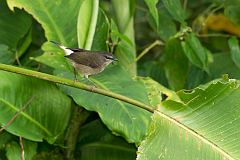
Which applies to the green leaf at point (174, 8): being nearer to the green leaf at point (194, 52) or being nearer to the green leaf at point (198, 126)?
the green leaf at point (194, 52)

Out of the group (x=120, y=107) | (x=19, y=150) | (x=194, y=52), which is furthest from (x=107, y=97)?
(x=194, y=52)

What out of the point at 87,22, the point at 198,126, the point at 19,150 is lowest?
the point at 19,150

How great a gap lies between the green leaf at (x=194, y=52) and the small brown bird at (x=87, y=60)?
46 cm

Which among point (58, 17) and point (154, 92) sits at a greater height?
point (58, 17)

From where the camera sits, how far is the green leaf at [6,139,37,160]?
2348 mm

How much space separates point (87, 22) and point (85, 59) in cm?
17

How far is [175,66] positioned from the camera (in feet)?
9.57

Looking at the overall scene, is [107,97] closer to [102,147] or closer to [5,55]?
[102,147]

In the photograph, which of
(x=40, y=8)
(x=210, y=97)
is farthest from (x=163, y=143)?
(x=40, y=8)

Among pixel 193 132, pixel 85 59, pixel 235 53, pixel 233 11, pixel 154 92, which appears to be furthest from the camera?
pixel 233 11

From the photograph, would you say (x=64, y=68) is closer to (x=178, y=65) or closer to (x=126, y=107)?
(x=126, y=107)

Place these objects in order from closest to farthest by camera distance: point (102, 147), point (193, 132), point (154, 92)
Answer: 1. point (193, 132)
2. point (154, 92)
3. point (102, 147)

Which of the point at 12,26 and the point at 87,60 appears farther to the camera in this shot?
the point at 12,26

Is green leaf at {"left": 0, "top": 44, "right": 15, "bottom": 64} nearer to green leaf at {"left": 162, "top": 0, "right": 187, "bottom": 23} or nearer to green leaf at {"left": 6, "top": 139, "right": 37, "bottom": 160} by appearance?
green leaf at {"left": 6, "top": 139, "right": 37, "bottom": 160}
